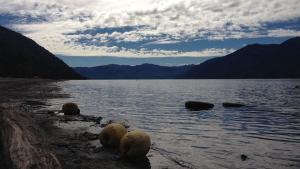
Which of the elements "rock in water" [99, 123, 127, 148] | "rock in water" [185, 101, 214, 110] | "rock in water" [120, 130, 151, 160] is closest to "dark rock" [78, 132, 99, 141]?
"rock in water" [99, 123, 127, 148]

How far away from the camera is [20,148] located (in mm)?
9922

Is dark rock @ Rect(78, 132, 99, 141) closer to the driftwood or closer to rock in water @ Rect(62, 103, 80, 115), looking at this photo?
the driftwood

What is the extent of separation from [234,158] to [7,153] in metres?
9.18

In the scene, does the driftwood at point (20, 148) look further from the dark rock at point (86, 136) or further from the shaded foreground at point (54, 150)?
the dark rock at point (86, 136)

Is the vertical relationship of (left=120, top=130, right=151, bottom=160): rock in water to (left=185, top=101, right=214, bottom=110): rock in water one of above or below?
above

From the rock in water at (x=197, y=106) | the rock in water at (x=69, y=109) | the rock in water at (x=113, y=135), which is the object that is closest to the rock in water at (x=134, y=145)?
the rock in water at (x=113, y=135)

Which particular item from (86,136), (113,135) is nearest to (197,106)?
(86,136)

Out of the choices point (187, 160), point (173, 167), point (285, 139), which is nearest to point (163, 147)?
point (187, 160)

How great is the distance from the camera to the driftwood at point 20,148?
855 centimetres

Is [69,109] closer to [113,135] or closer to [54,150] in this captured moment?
[113,135]

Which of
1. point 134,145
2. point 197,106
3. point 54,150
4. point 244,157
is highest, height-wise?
point 134,145

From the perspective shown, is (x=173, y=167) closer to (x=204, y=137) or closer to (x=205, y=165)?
(x=205, y=165)

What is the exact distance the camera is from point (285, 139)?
20766 mm

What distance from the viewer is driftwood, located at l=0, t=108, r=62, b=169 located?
8.55 meters
